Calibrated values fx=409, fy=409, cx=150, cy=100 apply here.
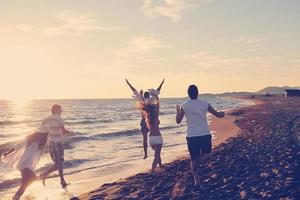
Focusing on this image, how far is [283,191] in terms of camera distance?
24.7 ft

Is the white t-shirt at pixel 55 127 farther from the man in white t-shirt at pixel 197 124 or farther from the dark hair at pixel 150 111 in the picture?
the man in white t-shirt at pixel 197 124

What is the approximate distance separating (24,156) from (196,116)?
384 cm

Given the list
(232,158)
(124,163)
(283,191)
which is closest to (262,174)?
(283,191)

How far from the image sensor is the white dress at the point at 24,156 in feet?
29.3

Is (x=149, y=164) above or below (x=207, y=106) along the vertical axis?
below

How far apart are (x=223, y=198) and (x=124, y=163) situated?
842 centimetres

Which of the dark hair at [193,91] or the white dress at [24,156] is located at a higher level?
the dark hair at [193,91]

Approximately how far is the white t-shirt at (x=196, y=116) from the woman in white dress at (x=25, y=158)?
3420 mm

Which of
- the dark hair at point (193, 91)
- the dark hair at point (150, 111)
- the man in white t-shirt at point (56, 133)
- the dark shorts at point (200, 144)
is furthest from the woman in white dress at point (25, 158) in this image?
the dark hair at point (193, 91)

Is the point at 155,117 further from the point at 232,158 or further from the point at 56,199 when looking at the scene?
the point at 56,199

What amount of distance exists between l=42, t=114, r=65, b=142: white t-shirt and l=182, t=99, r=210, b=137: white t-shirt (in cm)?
350

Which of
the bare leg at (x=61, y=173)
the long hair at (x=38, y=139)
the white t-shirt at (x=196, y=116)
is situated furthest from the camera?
the bare leg at (x=61, y=173)

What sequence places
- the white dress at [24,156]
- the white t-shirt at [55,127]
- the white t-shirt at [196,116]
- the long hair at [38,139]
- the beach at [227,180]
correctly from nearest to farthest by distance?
the beach at [227,180] → the white t-shirt at [196,116] → the white dress at [24,156] → the long hair at [38,139] → the white t-shirt at [55,127]

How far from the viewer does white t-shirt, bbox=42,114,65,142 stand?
10.1 m
